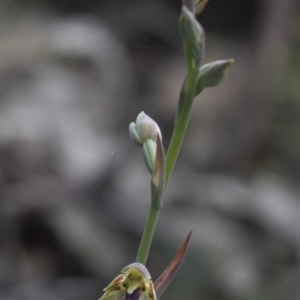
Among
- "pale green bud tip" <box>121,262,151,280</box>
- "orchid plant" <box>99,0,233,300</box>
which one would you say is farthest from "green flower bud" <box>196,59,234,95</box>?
"pale green bud tip" <box>121,262,151,280</box>

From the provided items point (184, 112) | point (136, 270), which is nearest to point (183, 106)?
point (184, 112)

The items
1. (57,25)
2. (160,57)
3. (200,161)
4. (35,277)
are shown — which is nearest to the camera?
(35,277)

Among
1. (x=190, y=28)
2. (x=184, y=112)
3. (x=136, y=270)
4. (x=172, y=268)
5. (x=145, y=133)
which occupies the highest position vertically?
(x=190, y=28)

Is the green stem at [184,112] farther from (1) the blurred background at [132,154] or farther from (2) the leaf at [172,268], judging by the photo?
(1) the blurred background at [132,154]

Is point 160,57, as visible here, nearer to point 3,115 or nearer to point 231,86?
point 231,86

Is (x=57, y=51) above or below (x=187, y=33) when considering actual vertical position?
below

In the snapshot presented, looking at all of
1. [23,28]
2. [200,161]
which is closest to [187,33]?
[200,161]

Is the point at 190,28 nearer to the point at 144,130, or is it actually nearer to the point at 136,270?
the point at 144,130
